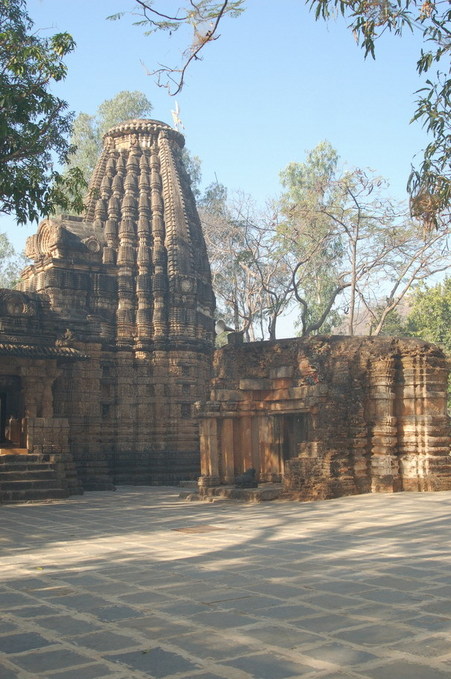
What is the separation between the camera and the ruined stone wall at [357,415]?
15.4 m

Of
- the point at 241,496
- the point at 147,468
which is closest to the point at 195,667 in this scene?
the point at 241,496

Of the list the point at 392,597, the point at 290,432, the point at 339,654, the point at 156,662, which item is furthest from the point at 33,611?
the point at 290,432

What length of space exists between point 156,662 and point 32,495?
14.3 m

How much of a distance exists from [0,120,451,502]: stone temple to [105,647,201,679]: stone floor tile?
415 inches

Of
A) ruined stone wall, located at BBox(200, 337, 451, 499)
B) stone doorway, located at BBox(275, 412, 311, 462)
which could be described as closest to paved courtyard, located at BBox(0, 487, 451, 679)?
ruined stone wall, located at BBox(200, 337, 451, 499)

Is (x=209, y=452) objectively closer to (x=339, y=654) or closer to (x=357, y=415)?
(x=357, y=415)

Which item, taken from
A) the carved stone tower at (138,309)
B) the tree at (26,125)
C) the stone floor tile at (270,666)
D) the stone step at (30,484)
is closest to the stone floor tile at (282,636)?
the stone floor tile at (270,666)

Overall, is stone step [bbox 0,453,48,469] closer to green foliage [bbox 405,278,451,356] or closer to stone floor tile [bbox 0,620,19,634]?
stone floor tile [bbox 0,620,19,634]

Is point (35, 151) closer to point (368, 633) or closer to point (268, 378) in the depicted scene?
point (268, 378)

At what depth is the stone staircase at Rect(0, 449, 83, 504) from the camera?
59.2 feet

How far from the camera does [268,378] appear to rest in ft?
58.5

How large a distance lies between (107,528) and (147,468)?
Answer: 45.4 ft

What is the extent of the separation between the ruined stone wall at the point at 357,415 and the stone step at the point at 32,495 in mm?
4073

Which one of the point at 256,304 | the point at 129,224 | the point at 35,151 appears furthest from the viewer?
the point at 256,304
